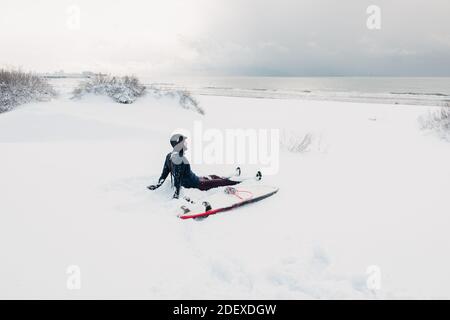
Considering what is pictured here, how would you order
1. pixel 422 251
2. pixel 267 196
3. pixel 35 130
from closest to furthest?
pixel 422 251
pixel 267 196
pixel 35 130

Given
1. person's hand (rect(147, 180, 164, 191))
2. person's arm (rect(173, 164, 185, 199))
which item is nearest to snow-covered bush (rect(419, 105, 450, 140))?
person's arm (rect(173, 164, 185, 199))

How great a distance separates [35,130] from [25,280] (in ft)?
23.4

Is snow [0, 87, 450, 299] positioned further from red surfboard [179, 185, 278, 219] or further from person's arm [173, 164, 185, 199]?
person's arm [173, 164, 185, 199]

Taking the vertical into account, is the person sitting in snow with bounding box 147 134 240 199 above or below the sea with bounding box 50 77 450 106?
below

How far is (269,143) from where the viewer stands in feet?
31.4

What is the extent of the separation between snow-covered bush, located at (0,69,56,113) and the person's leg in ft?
40.6

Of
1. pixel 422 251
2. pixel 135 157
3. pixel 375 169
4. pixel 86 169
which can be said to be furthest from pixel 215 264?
pixel 375 169

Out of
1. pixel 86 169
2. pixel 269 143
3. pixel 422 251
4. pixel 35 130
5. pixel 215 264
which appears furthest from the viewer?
pixel 269 143

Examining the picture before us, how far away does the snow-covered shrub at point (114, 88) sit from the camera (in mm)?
14326

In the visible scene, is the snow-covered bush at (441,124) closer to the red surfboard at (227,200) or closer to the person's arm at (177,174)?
the red surfboard at (227,200)

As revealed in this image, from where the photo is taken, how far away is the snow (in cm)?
320

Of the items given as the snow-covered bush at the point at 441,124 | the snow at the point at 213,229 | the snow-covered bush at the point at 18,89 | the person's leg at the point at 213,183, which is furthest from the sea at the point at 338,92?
the person's leg at the point at 213,183
